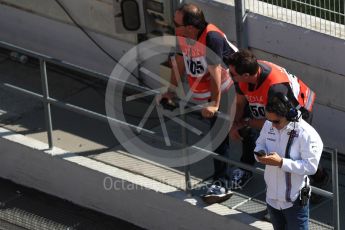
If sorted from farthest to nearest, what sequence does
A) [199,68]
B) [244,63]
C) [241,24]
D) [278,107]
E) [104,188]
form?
[241,24] → [104,188] → [199,68] → [244,63] → [278,107]

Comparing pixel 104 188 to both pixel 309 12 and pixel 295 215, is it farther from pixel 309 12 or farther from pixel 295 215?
pixel 309 12

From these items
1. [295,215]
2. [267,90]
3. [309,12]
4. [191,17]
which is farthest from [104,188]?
[309,12]

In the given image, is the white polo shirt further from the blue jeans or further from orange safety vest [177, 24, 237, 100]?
orange safety vest [177, 24, 237, 100]

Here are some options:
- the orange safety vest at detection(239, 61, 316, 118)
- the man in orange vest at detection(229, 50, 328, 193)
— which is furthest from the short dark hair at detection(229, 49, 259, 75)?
the orange safety vest at detection(239, 61, 316, 118)

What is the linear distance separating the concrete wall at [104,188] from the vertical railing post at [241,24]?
1642mm

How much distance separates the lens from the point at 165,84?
10352mm

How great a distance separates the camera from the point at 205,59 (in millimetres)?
8547

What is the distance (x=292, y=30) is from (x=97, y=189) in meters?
2.37

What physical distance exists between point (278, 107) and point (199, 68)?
1543mm

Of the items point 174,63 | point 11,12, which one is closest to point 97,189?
point 174,63

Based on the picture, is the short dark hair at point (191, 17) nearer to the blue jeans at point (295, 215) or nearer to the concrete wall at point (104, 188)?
the concrete wall at point (104, 188)

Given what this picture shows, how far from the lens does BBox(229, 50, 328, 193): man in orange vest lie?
793 cm

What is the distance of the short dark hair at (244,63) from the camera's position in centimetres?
789

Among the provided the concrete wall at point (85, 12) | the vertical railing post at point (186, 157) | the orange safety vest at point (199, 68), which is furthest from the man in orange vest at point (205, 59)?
the concrete wall at point (85, 12)
